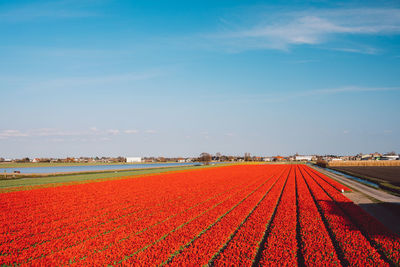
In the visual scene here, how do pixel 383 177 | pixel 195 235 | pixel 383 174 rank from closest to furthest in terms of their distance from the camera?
pixel 195 235
pixel 383 177
pixel 383 174

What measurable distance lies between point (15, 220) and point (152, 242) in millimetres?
10429

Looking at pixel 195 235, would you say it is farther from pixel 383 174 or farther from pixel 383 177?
pixel 383 174

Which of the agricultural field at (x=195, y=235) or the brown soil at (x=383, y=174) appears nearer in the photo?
the agricultural field at (x=195, y=235)

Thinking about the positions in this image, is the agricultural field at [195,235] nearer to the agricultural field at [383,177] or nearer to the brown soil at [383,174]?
the agricultural field at [383,177]

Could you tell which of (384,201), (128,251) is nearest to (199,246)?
(128,251)

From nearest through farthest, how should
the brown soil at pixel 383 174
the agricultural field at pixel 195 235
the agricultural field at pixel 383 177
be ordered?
the agricultural field at pixel 195 235
the agricultural field at pixel 383 177
the brown soil at pixel 383 174

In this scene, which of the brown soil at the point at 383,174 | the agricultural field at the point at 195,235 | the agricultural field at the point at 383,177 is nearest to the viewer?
the agricultural field at the point at 195,235

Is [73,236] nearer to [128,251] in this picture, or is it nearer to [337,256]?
[128,251]

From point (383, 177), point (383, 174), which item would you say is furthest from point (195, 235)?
point (383, 174)

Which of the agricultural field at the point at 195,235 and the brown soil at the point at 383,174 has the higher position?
the agricultural field at the point at 195,235

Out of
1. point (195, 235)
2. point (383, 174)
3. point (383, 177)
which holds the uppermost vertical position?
point (195, 235)

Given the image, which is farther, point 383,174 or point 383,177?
point 383,174

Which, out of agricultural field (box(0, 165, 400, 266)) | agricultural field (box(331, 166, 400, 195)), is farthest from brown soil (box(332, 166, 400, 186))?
agricultural field (box(0, 165, 400, 266))

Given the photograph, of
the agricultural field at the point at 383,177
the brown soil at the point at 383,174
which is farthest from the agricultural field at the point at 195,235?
the brown soil at the point at 383,174
